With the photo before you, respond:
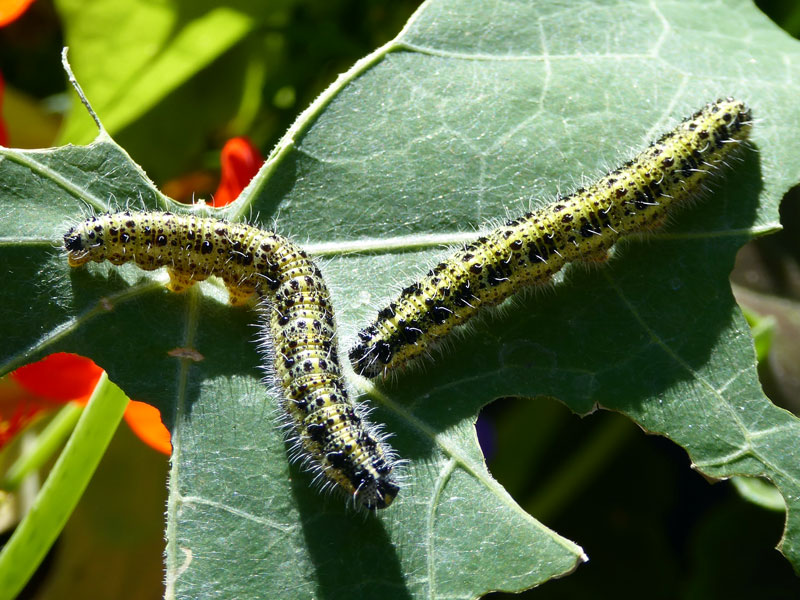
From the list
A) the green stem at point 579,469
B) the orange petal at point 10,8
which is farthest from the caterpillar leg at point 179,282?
the green stem at point 579,469

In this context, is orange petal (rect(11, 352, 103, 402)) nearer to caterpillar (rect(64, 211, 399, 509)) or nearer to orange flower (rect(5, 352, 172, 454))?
orange flower (rect(5, 352, 172, 454))

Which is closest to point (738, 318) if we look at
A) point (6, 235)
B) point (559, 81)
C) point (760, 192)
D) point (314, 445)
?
point (760, 192)

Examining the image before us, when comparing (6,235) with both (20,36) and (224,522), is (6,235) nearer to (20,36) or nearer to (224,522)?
(224,522)

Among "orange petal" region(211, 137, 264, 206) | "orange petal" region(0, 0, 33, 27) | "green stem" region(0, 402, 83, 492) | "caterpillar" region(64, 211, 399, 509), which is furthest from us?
"green stem" region(0, 402, 83, 492)

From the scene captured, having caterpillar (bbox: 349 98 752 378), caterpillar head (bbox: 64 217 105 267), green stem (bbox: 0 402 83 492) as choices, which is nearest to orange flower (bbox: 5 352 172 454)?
green stem (bbox: 0 402 83 492)

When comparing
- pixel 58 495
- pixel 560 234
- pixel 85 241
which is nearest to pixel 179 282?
pixel 85 241

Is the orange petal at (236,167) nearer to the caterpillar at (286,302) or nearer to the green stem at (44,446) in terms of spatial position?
the caterpillar at (286,302)

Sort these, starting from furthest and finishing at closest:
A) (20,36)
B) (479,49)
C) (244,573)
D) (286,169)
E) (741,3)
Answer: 1. (20,36)
2. (741,3)
3. (479,49)
4. (286,169)
5. (244,573)
